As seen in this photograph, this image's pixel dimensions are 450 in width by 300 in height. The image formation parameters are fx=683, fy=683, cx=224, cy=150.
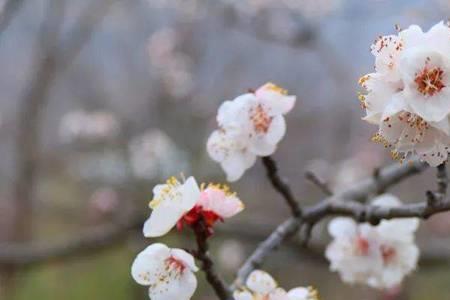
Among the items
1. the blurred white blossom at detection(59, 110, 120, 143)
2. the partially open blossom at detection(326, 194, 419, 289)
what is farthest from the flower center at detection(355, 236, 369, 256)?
the blurred white blossom at detection(59, 110, 120, 143)

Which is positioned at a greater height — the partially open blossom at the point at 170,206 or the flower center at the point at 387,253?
the partially open blossom at the point at 170,206

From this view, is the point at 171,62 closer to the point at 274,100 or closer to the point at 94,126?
the point at 94,126

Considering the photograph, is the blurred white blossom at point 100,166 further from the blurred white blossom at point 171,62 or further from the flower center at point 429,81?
Answer: the flower center at point 429,81

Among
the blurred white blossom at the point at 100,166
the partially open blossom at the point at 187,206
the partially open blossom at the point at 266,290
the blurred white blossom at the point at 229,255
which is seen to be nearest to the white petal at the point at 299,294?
the partially open blossom at the point at 266,290

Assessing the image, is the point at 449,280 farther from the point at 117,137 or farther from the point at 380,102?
the point at 380,102

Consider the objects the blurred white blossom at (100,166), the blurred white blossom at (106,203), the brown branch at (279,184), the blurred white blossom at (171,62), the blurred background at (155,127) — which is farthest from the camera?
the blurred white blossom at (100,166)

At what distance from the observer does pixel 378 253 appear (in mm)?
1094

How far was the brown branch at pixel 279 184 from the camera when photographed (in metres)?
0.94

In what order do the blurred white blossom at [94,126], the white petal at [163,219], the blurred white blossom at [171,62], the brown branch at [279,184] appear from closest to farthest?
1. the white petal at [163,219]
2. the brown branch at [279,184]
3. the blurred white blossom at [171,62]
4. the blurred white blossom at [94,126]

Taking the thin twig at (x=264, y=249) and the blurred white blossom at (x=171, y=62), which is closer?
the thin twig at (x=264, y=249)

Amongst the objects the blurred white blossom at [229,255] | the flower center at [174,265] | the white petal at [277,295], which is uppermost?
the blurred white blossom at [229,255]

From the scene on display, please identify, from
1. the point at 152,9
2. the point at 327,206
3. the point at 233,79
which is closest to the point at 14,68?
the point at 152,9

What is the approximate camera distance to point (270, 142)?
2.89ft

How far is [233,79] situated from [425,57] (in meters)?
4.71
